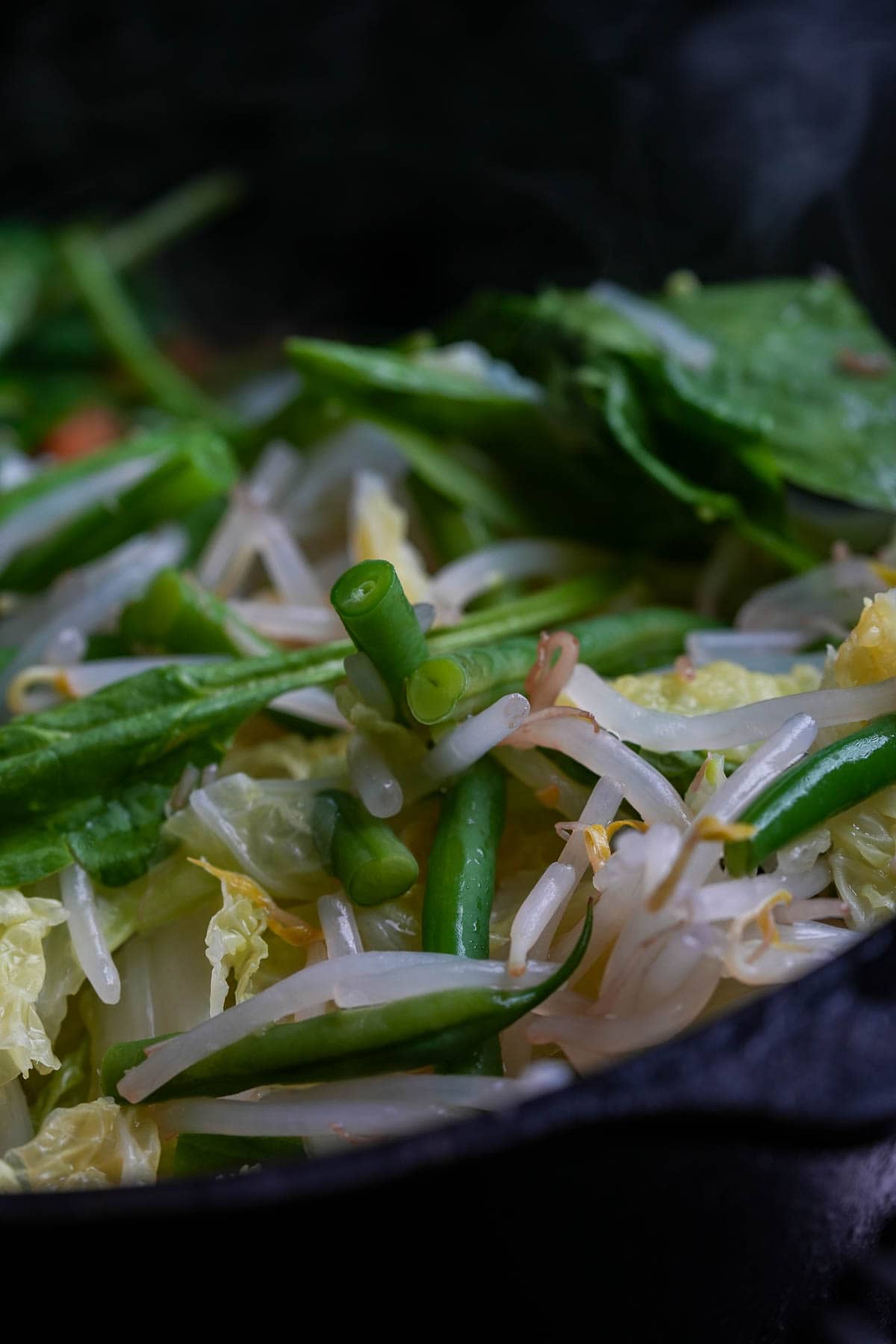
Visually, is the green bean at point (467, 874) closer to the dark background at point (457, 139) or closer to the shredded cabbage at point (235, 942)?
the shredded cabbage at point (235, 942)

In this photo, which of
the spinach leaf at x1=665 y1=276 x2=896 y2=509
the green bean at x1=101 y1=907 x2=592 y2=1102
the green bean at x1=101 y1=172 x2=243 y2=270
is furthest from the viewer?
the green bean at x1=101 y1=172 x2=243 y2=270

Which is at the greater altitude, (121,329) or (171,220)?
(171,220)

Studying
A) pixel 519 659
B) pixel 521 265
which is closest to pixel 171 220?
pixel 521 265

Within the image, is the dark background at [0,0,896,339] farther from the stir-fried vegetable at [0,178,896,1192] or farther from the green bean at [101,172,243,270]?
the stir-fried vegetable at [0,178,896,1192]

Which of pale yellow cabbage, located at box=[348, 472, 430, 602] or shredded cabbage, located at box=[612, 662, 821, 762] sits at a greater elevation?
pale yellow cabbage, located at box=[348, 472, 430, 602]

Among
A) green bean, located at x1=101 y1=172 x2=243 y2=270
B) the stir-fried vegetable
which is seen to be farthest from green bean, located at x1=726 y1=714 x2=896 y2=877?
green bean, located at x1=101 y1=172 x2=243 y2=270

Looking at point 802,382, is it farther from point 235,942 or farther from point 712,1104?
point 712,1104
